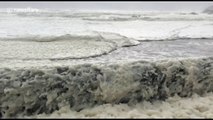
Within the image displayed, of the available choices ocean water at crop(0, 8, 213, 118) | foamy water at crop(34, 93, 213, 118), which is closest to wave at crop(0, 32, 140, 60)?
ocean water at crop(0, 8, 213, 118)

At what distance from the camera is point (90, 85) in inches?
125

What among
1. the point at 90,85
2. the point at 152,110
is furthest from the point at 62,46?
the point at 152,110

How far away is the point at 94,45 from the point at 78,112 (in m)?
1.56

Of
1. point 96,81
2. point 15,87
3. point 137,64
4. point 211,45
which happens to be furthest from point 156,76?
point 211,45

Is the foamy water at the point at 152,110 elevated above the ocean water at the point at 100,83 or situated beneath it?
situated beneath

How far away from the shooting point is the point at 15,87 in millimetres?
3002

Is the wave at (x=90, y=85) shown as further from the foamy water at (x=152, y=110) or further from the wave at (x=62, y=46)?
the wave at (x=62, y=46)

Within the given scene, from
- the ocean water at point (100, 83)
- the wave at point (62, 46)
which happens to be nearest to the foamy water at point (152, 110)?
the ocean water at point (100, 83)

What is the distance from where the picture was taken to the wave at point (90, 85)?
301cm

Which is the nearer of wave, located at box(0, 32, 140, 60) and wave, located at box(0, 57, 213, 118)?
wave, located at box(0, 57, 213, 118)

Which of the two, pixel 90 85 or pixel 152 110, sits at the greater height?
pixel 90 85

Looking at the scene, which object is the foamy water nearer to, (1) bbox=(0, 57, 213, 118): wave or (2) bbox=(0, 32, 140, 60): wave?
(1) bbox=(0, 57, 213, 118): wave

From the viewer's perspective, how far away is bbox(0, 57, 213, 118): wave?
9.88ft

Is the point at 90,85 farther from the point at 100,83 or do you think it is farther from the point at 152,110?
the point at 152,110
